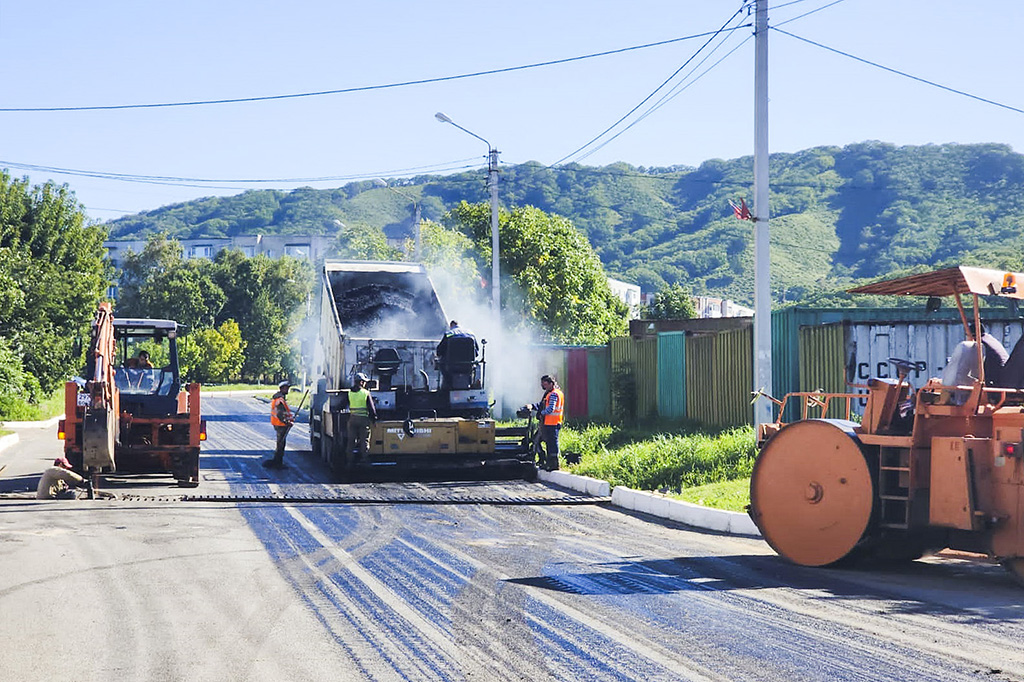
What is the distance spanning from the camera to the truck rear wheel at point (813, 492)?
9.80 meters

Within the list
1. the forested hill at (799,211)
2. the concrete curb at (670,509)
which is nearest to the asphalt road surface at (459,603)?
the concrete curb at (670,509)

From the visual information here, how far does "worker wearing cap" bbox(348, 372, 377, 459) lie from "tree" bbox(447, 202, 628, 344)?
2937cm

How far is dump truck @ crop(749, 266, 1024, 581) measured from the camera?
904 cm

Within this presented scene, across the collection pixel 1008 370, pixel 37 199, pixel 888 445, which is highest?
pixel 37 199

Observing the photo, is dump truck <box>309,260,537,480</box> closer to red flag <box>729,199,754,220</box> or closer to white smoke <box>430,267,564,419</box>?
red flag <box>729,199,754,220</box>

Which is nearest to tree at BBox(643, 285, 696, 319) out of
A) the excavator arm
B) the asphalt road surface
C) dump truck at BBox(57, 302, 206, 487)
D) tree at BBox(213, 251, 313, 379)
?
tree at BBox(213, 251, 313, 379)

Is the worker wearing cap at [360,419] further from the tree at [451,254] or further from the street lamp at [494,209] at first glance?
the tree at [451,254]

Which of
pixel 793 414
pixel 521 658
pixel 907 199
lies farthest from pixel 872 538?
pixel 907 199

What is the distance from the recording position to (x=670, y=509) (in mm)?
13688

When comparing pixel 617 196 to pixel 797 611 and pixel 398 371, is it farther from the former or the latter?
pixel 797 611

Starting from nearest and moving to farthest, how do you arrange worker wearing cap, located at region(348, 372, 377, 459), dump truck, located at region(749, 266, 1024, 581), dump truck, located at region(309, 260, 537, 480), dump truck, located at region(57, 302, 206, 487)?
dump truck, located at region(749, 266, 1024, 581) → dump truck, located at region(57, 302, 206, 487) → worker wearing cap, located at region(348, 372, 377, 459) → dump truck, located at region(309, 260, 537, 480)

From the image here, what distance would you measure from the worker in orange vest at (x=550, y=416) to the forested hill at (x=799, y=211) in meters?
65.2

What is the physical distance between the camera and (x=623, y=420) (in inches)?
1024

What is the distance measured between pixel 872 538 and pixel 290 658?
17.6ft
